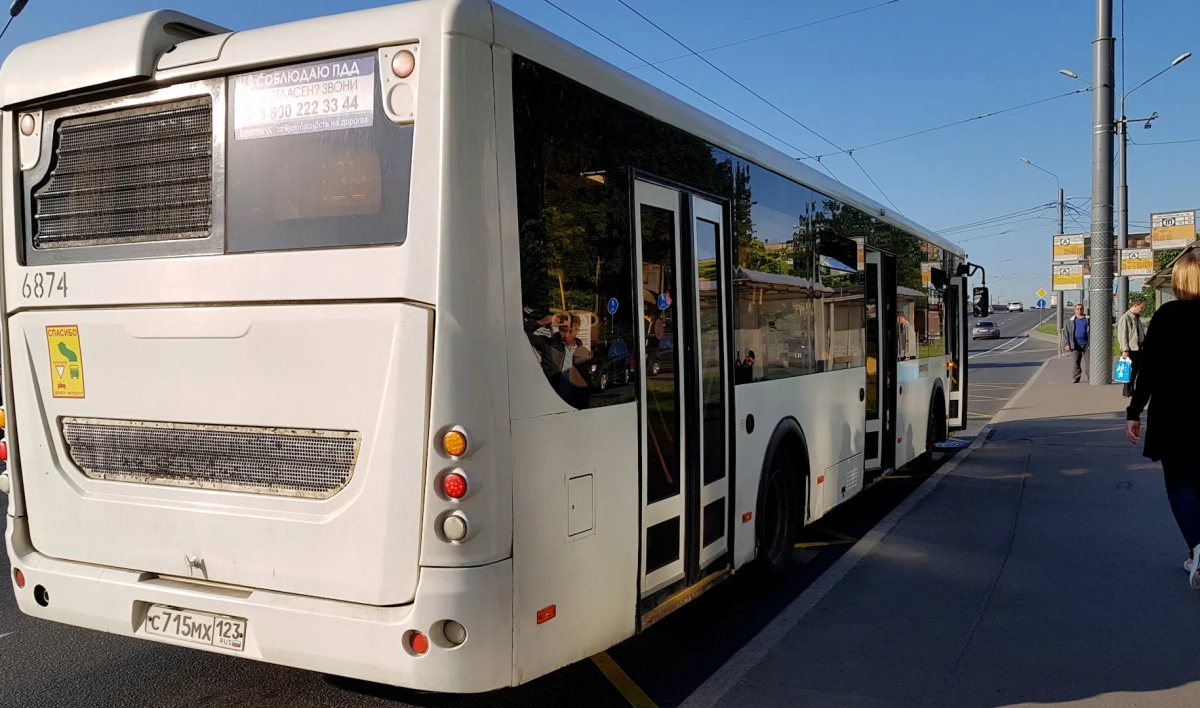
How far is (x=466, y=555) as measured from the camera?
11.1 feet

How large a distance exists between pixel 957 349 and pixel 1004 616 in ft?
26.9

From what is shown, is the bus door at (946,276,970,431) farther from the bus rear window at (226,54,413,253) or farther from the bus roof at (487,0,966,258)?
the bus rear window at (226,54,413,253)

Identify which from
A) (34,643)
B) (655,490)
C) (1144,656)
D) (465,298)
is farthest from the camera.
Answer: (34,643)

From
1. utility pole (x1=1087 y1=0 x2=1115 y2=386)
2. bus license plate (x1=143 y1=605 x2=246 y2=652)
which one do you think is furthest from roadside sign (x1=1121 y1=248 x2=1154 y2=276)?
bus license plate (x1=143 y1=605 x2=246 y2=652)

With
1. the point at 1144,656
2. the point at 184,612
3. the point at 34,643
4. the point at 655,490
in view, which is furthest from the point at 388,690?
the point at 1144,656

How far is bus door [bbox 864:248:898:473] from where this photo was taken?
8844mm

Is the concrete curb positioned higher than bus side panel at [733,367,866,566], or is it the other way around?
bus side panel at [733,367,866,566]

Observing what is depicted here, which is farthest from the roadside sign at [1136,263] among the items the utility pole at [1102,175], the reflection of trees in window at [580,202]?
the reflection of trees in window at [580,202]

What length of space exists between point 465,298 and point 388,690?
241 cm

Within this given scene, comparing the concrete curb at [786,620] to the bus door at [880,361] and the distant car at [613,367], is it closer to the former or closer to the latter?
the bus door at [880,361]

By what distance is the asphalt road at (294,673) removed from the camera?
4.55 metres

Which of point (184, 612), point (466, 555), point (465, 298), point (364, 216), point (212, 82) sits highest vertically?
point (212, 82)

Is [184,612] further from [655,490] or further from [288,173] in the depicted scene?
[655,490]

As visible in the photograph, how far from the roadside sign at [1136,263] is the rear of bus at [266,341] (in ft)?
82.2
